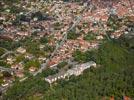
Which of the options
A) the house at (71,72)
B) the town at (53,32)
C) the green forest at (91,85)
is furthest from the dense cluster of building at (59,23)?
the green forest at (91,85)

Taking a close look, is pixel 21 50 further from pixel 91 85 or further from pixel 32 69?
pixel 91 85

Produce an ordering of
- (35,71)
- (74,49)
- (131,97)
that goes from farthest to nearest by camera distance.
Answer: (74,49) < (35,71) < (131,97)

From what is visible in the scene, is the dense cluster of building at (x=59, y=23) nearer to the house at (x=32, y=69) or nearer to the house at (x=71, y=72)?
the house at (x=32, y=69)

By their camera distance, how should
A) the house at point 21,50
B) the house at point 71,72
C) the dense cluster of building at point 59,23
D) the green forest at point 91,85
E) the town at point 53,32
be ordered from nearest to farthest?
the green forest at point 91,85
the house at point 71,72
the town at point 53,32
the dense cluster of building at point 59,23
the house at point 21,50


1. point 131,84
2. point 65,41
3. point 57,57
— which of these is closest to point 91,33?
point 65,41

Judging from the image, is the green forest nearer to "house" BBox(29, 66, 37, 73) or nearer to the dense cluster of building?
"house" BBox(29, 66, 37, 73)

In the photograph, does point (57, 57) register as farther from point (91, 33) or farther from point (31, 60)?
point (91, 33)
